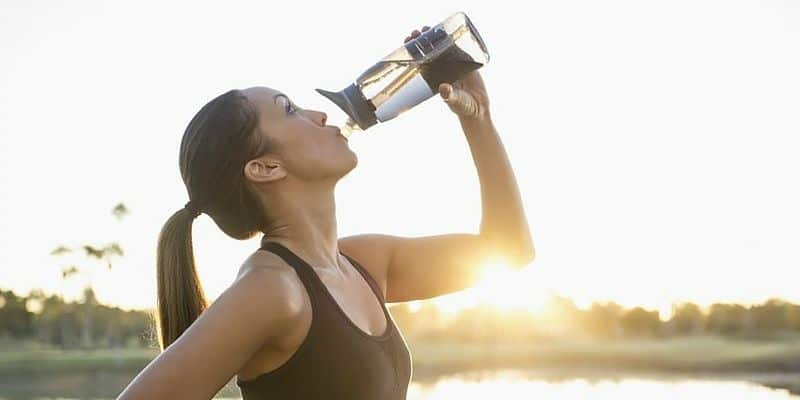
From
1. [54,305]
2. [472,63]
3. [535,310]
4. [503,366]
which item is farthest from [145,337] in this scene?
[54,305]

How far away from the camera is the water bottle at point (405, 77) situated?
7.79ft

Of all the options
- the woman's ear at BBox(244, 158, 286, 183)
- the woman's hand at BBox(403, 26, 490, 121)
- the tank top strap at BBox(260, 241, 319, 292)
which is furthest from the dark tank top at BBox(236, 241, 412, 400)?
the woman's hand at BBox(403, 26, 490, 121)

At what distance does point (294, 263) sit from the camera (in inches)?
78.2

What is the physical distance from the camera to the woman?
5.82ft

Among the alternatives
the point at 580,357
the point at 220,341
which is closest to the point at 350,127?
the point at 220,341

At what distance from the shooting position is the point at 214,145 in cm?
208

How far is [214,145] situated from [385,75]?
44cm

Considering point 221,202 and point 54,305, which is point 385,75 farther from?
point 54,305

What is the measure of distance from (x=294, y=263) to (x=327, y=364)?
17 centimetres

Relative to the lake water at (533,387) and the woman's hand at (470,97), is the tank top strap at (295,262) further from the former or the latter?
the lake water at (533,387)

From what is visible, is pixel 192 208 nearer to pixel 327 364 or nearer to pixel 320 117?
pixel 320 117

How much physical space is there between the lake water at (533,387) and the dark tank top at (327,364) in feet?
40.2

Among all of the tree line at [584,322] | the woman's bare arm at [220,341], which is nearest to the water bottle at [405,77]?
the woman's bare arm at [220,341]

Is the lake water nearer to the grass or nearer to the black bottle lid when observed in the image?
the grass
